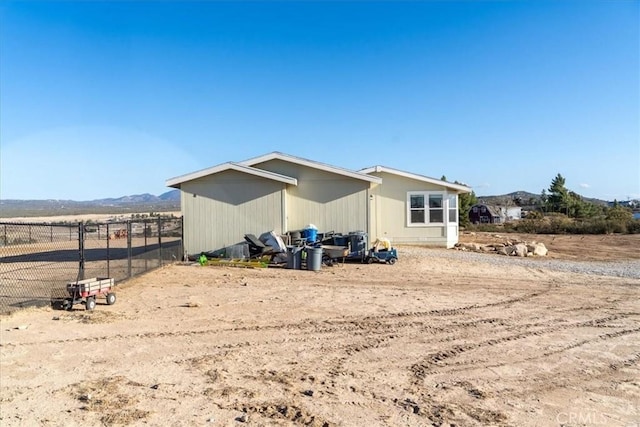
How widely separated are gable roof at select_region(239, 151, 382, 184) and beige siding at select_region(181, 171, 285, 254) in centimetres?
150

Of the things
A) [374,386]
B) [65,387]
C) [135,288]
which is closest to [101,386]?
[65,387]

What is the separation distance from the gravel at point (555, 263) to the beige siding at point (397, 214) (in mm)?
1531

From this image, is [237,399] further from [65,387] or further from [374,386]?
[65,387]

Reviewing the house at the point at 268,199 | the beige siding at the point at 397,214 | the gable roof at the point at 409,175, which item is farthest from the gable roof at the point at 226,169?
the beige siding at the point at 397,214

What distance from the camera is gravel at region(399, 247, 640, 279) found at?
13914mm

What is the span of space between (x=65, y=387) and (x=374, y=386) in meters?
3.35

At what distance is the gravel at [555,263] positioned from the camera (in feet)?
45.6

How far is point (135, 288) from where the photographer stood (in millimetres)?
10570

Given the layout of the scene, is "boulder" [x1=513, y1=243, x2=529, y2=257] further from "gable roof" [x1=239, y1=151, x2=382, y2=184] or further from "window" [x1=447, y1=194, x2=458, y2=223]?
"gable roof" [x1=239, y1=151, x2=382, y2=184]

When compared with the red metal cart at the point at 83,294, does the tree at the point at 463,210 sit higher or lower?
higher

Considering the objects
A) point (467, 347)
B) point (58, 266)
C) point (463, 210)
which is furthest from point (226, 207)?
point (463, 210)

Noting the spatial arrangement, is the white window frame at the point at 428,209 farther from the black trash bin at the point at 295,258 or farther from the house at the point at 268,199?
the black trash bin at the point at 295,258

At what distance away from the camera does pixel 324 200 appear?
1720cm

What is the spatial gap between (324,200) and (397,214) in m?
4.84
